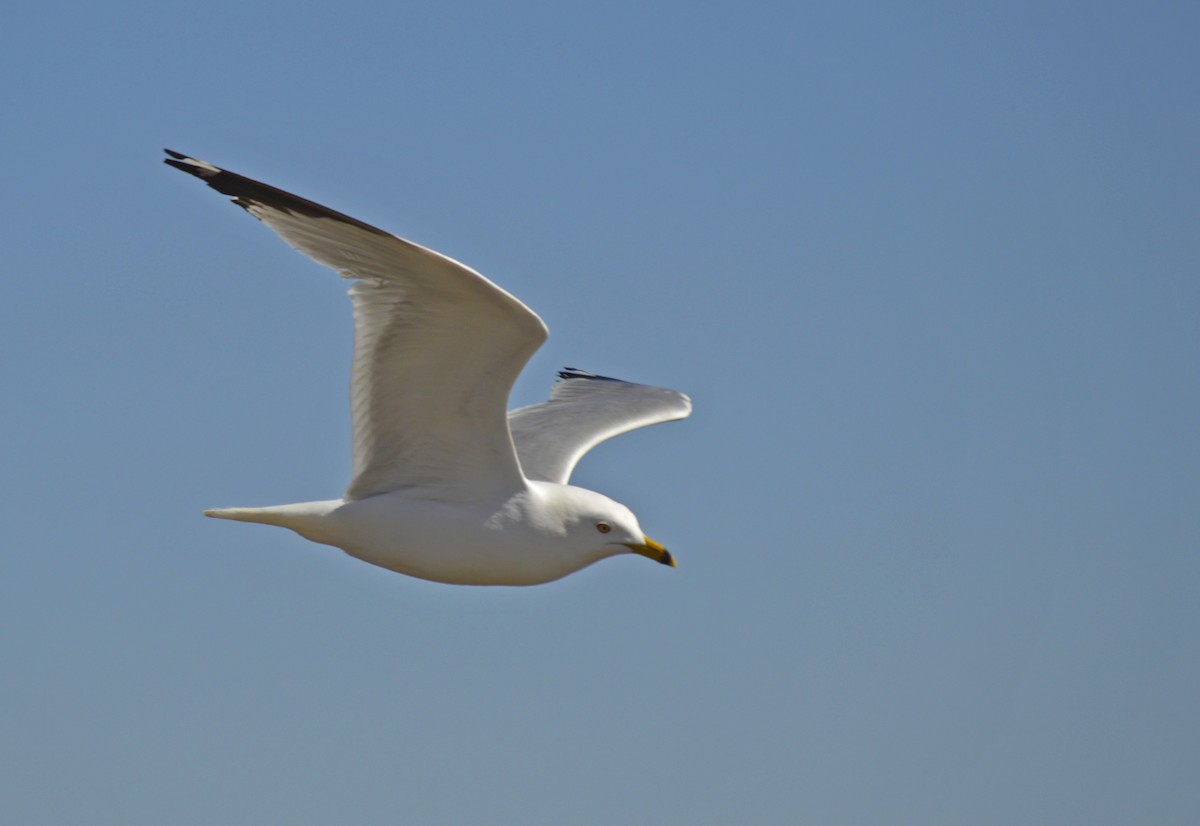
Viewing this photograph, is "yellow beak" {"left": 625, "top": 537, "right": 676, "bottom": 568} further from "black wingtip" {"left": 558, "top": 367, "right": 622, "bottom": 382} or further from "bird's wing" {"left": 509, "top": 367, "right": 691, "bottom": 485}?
"black wingtip" {"left": 558, "top": 367, "right": 622, "bottom": 382}

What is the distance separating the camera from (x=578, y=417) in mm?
12508

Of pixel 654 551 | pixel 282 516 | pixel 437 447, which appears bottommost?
pixel 282 516

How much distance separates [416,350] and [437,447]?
2.15 feet

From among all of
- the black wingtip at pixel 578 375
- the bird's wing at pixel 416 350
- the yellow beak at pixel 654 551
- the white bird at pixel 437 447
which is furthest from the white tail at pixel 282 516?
the black wingtip at pixel 578 375

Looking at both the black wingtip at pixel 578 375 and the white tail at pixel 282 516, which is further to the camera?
the black wingtip at pixel 578 375

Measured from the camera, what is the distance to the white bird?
348 inches

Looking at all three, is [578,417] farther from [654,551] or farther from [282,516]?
[282,516]

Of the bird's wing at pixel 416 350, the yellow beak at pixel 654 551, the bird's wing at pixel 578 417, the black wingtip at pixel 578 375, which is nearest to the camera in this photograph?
the bird's wing at pixel 416 350

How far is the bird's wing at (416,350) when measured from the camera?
8.70m

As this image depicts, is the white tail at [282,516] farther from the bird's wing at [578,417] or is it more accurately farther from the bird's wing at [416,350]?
the bird's wing at [578,417]

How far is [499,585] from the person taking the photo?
374 inches

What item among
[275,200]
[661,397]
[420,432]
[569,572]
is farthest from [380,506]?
[661,397]

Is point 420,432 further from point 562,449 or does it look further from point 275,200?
point 562,449

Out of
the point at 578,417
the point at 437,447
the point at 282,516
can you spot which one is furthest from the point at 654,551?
the point at 578,417
